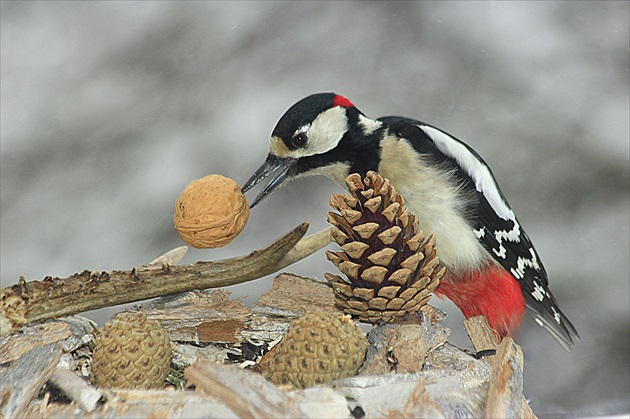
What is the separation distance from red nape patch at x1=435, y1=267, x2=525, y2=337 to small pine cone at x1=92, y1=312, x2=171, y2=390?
316 mm

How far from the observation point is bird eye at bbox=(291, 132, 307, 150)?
66 centimetres

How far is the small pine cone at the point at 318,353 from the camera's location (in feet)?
1.53

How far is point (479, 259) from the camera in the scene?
0.71 metres

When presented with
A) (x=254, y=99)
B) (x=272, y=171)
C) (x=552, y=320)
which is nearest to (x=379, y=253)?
(x=272, y=171)

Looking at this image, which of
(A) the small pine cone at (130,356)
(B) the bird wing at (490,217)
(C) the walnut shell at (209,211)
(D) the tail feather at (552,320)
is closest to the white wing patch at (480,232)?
(B) the bird wing at (490,217)

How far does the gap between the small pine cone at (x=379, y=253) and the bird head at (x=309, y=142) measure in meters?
0.14

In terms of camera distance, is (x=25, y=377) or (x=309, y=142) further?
(x=309, y=142)

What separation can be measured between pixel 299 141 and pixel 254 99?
329 mm

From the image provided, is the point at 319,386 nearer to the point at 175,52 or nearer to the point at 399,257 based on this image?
the point at 399,257

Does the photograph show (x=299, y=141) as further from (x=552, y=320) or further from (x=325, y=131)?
(x=552, y=320)

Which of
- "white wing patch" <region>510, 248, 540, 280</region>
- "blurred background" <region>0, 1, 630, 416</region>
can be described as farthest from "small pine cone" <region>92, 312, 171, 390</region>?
"blurred background" <region>0, 1, 630, 416</region>

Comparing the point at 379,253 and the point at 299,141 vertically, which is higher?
the point at 299,141

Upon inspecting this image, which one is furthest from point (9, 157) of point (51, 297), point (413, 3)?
point (413, 3)

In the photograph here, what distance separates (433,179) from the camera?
2.28ft
